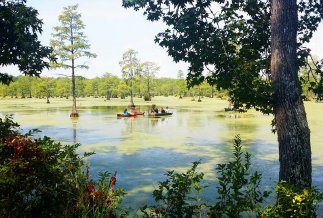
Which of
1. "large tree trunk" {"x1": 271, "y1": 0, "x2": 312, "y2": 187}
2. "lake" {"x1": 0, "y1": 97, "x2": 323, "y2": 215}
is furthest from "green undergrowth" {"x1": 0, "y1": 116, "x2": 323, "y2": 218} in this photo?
"lake" {"x1": 0, "y1": 97, "x2": 323, "y2": 215}

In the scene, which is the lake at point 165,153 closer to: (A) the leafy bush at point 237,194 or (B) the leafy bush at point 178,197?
(B) the leafy bush at point 178,197

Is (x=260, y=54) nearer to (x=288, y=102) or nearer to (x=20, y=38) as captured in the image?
(x=288, y=102)

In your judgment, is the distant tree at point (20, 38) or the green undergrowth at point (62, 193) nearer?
the green undergrowth at point (62, 193)

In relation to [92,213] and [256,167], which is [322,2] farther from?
[92,213]

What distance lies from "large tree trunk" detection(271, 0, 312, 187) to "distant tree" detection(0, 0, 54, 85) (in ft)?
23.7

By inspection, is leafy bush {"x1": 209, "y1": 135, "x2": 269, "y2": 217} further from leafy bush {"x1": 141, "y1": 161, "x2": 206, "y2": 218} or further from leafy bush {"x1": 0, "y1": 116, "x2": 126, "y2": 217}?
leafy bush {"x1": 0, "y1": 116, "x2": 126, "y2": 217}

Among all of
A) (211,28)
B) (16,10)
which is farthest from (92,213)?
(16,10)

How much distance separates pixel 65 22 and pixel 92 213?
30831 millimetres

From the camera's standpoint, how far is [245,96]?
17.0 ft

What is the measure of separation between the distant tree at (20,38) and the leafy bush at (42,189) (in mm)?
6014

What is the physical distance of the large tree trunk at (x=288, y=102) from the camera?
14.9ft

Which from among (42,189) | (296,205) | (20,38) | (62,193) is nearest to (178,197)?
(296,205)

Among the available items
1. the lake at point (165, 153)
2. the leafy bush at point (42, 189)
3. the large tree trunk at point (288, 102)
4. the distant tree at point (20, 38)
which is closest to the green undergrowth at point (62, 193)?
the leafy bush at point (42, 189)

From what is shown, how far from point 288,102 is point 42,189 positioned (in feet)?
13.5
